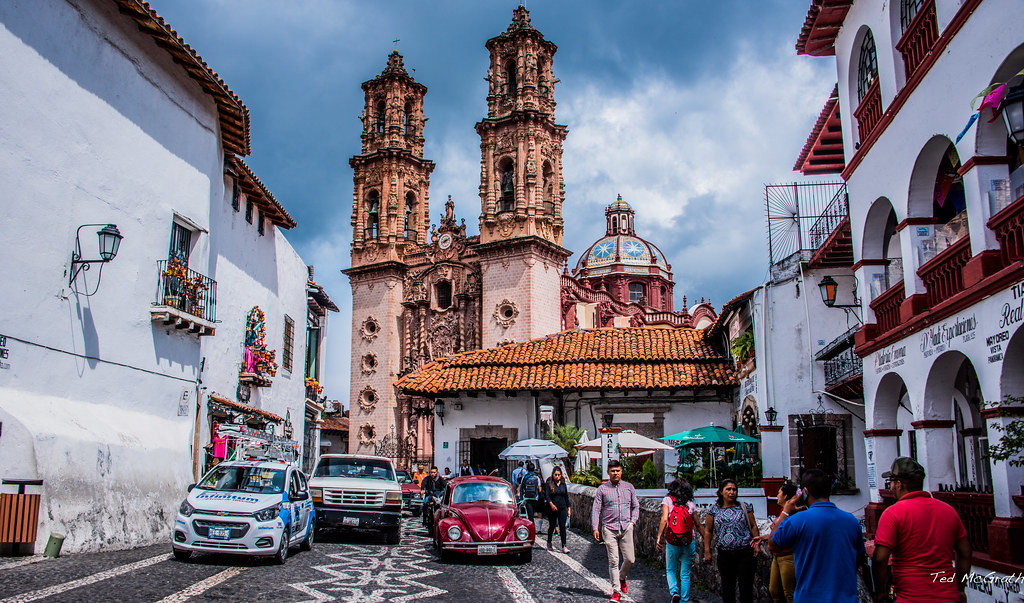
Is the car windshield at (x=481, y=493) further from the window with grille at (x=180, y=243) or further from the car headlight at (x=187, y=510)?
the window with grille at (x=180, y=243)

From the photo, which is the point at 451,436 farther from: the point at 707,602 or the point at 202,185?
the point at 707,602

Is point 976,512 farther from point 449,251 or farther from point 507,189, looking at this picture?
point 449,251

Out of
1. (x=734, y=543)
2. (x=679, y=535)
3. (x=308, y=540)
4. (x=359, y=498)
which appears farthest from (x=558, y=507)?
(x=734, y=543)

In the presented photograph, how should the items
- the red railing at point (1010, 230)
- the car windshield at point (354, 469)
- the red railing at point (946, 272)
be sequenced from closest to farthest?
the red railing at point (1010, 230), the red railing at point (946, 272), the car windshield at point (354, 469)

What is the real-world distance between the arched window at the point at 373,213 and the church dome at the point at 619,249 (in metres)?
20.1

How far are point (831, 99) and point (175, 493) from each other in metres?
15.2

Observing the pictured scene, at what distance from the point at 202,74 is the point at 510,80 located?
26.2m

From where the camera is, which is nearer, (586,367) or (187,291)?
(187,291)

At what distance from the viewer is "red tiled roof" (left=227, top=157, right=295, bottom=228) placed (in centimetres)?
2158

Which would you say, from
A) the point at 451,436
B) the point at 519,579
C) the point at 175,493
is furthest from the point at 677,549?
the point at 451,436

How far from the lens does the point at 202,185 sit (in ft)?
62.1

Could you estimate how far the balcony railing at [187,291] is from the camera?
17.1m

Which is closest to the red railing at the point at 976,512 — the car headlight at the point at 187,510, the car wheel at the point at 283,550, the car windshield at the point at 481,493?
the car windshield at the point at 481,493

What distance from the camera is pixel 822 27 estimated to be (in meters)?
15.0
